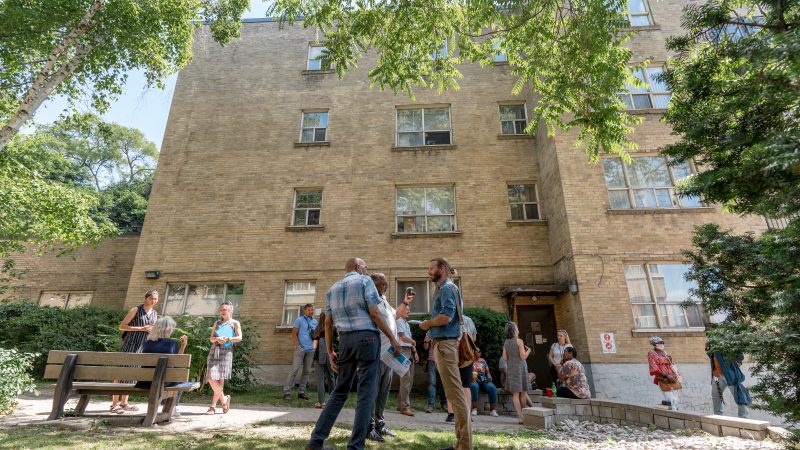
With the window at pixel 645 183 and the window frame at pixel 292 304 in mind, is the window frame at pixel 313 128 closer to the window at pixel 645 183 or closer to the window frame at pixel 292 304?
the window frame at pixel 292 304

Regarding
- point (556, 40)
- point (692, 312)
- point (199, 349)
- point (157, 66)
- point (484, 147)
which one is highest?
point (157, 66)

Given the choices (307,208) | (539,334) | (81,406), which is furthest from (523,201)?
(81,406)

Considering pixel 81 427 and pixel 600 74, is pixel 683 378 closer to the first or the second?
pixel 600 74

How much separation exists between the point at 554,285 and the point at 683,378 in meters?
3.81

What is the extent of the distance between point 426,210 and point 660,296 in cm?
746

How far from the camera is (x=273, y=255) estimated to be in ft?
43.3

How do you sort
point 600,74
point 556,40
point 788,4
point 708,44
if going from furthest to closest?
point 556,40 → point 600,74 → point 708,44 → point 788,4

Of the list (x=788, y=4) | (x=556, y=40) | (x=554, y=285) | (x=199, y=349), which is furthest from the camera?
(x=554, y=285)

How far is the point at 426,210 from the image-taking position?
13711 millimetres

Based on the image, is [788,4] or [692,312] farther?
[692,312]

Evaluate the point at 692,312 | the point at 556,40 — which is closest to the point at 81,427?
the point at 556,40

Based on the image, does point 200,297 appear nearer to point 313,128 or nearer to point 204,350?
point 204,350

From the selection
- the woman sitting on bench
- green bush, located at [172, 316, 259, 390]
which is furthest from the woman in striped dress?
green bush, located at [172, 316, 259, 390]

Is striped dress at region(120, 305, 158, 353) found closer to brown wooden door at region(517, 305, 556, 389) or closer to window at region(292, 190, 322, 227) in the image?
window at region(292, 190, 322, 227)
